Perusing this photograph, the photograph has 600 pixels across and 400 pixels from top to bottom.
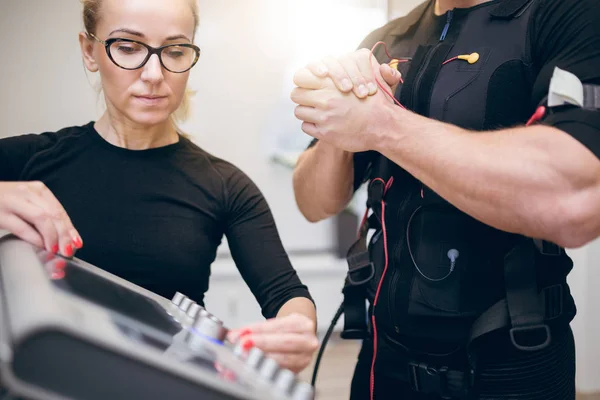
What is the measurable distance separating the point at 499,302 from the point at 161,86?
790 mm

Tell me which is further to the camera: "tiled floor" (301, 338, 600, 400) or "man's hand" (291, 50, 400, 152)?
"tiled floor" (301, 338, 600, 400)

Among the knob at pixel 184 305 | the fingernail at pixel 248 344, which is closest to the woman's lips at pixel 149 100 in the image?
the knob at pixel 184 305

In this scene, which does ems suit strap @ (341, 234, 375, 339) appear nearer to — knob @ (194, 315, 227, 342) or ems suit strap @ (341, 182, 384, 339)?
ems suit strap @ (341, 182, 384, 339)

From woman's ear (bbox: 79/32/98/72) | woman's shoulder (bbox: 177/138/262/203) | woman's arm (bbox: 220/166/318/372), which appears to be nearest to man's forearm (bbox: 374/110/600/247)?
woman's arm (bbox: 220/166/318/372)

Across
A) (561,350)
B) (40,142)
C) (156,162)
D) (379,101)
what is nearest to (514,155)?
(379,101)

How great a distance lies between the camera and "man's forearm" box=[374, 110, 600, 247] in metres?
0.74

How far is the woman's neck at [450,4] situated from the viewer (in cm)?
106

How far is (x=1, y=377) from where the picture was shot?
0.36m

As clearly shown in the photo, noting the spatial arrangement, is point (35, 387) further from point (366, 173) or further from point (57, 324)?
point (366, 173)

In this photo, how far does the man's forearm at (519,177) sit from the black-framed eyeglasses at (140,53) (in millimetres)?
554

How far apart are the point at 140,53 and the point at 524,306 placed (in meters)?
0.88

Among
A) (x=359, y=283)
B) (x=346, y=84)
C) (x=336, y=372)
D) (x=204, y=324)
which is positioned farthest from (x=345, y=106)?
(x=336, y=372)

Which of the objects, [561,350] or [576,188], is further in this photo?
[561,350]

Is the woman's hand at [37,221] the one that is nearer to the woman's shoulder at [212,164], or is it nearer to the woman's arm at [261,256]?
the woman's arm at [261,256]
